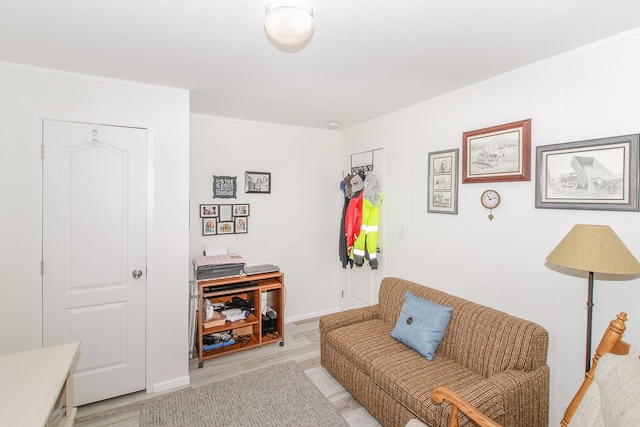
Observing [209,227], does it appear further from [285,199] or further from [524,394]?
[524,394]

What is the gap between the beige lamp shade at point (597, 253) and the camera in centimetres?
151

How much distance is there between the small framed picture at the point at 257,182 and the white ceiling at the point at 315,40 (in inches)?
46.6

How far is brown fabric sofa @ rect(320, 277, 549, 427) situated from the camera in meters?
1.78

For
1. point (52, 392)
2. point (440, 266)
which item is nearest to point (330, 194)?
point (440, 266)

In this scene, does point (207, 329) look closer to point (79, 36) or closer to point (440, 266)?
point (440, 266)

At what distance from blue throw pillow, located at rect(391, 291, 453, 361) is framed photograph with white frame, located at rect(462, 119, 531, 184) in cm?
108

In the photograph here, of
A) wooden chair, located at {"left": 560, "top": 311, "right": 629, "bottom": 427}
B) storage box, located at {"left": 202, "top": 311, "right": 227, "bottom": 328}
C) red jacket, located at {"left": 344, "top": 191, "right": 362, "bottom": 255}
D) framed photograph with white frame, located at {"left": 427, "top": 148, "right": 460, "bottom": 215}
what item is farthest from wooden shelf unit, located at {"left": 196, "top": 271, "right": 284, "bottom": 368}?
wooden chair, located at {"left": 560, "top": 311, "right": 629, "bottom": 427}

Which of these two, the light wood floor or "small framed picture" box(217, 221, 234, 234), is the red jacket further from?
"small framed picture" box(217, 221, 234, 234)

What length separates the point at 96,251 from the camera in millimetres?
2418

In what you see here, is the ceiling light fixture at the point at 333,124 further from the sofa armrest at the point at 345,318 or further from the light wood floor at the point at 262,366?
the light wood floor at the point at 262,366

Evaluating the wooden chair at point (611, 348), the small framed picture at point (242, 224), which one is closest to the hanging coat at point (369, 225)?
the small framed picture at point (242, 224)

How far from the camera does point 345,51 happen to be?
196 centimetres

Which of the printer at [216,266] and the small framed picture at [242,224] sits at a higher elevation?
the small framed picture at [242,224]

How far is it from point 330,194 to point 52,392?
11.2ft
